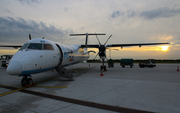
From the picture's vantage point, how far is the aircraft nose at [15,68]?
686 cm

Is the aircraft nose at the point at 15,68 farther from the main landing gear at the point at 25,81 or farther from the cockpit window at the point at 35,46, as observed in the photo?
the cockpit window at the point at 35,46

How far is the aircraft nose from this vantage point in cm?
686

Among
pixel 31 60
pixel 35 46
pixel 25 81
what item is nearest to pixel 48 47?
pixel 35 46

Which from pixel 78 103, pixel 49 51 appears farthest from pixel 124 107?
pixel 49 51

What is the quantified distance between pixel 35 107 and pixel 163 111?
4.44m

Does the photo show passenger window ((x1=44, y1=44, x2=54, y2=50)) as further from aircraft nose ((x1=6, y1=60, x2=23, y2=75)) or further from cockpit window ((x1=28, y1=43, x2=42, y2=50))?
aircraft nose ((x1=6, y1=60, x2=23, y2=75))

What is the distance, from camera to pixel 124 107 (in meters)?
4.71

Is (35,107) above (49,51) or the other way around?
the other way around

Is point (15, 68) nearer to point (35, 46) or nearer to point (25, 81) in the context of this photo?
Answer: point (25, 81)

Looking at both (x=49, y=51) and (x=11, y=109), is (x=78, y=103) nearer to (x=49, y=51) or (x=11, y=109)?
(x=11, y=109)

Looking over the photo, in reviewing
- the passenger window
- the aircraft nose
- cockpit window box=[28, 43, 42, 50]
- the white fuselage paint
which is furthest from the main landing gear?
the passenger window

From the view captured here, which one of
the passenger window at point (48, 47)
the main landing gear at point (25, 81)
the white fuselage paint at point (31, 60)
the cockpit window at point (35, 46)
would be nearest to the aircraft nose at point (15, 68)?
the white fuselage paint at point (31, 60)

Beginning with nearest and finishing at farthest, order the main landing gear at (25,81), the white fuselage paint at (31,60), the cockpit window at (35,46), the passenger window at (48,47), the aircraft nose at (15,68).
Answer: the aircraft nose at (15,68) → the white fuselage paint at (31,60) → the main landing gear at (25,81) → the cockpit window at (35,46) → the passenger window at (48,47)

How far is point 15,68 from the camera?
689 cm
